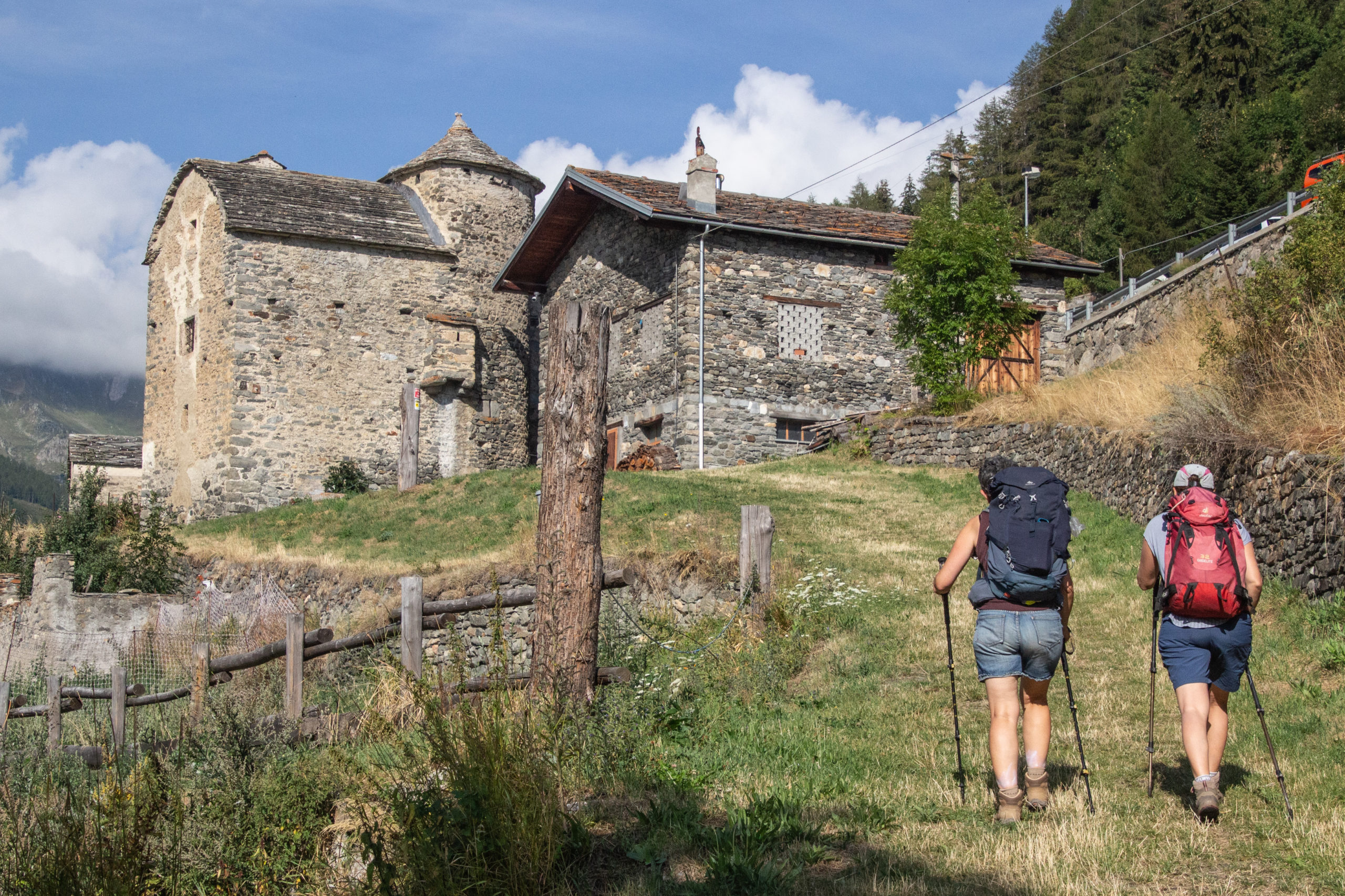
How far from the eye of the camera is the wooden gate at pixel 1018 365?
81.6 feet

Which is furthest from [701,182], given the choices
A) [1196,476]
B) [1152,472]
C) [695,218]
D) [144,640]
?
[1196,476]

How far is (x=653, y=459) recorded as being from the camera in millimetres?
22297

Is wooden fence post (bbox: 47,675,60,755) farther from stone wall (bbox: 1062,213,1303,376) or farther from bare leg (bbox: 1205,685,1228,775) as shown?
stone wall (bbox: 1062,213,1303,376)

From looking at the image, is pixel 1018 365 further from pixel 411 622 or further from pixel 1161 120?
pixel 1161 120

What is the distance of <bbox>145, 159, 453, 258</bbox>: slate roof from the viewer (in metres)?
25.3

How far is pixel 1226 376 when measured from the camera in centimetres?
1303

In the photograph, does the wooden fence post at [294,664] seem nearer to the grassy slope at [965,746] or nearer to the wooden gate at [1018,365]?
the grassy slope at [965,746]

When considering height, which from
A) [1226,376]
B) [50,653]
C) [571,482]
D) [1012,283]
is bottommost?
[50,653]

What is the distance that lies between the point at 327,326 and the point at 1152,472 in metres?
Result: 18.7

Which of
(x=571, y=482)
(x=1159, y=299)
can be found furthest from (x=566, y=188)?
(x=571, y=482)

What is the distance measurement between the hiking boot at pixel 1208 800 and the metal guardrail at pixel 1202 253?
21.2 m

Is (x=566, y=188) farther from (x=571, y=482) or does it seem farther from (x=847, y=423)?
(x=571, y=482)

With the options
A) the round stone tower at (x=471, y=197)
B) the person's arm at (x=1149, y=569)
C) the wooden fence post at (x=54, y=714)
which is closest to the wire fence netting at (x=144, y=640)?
the wooden fence post at (x=54, y=714)

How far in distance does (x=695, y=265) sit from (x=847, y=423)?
447 cm
